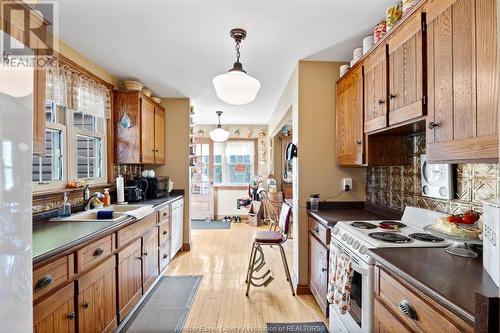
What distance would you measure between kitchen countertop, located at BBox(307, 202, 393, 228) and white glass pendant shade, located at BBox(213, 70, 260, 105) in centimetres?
118

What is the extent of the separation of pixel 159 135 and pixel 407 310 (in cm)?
362

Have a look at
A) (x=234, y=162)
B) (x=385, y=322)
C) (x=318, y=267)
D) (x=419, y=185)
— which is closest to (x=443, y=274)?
(x=385, y=322)

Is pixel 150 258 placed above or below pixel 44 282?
below

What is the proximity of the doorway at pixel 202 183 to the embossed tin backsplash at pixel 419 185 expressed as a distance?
445 cm

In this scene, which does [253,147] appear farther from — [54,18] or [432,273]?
[432,273]

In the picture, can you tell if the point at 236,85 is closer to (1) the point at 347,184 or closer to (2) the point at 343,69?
(2) the point at 343,69

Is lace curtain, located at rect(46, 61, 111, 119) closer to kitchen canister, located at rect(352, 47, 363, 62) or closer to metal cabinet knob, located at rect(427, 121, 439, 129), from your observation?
kitchen canister, located at rect(352, 47, 363, 62)

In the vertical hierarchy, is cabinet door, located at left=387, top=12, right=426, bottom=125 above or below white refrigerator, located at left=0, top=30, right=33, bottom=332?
above

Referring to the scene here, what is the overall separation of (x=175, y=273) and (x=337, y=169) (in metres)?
2.27

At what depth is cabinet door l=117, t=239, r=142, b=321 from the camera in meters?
2.15

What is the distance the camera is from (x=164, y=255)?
11.0 feet

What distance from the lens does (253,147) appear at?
694 centimetres

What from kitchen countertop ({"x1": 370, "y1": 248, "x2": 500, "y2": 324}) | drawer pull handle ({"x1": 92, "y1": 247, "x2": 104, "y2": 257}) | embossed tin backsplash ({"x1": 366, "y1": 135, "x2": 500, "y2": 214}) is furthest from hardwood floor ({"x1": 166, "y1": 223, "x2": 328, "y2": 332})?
kitchen countertop ({"x1": 370, "y1": 248, "x2": 500, "y2": 324})

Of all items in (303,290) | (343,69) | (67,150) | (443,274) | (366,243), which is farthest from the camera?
(303,290)
